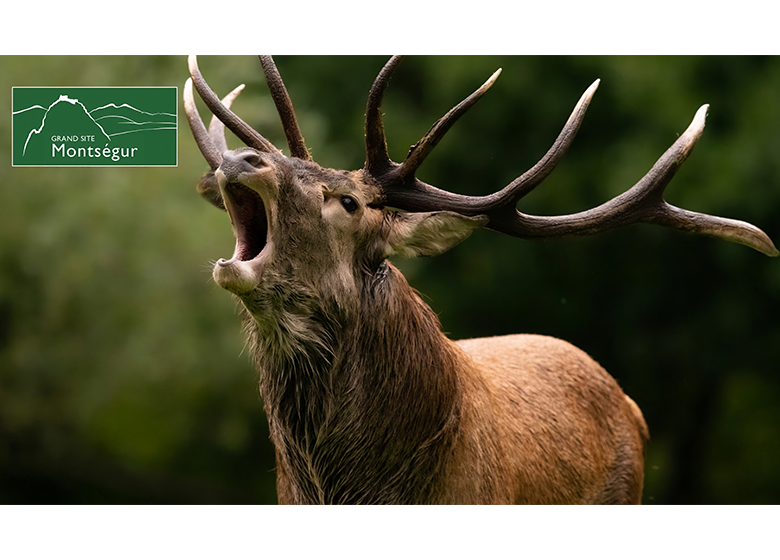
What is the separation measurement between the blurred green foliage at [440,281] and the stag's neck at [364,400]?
3432mm

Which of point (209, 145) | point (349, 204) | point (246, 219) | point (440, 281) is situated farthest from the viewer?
point (440, 281)

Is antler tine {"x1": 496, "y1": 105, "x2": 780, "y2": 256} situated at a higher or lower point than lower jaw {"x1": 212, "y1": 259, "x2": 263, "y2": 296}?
higher

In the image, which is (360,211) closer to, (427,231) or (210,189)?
(427,231)

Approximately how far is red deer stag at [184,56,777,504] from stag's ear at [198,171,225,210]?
0.49 meters

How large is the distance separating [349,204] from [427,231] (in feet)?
1.13

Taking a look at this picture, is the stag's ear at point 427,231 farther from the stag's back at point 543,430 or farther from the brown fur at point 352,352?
the stag's back at point 543,430

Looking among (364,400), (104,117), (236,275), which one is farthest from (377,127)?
(104,117)

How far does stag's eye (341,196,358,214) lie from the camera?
3.69 metres

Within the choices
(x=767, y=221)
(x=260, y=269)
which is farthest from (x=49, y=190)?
(x=767, y=221)

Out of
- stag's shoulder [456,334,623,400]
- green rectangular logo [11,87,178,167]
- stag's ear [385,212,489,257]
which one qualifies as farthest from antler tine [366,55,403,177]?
green rectangular logo [11,87,178,167]

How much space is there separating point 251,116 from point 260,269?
4.85 m

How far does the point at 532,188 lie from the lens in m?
3.88

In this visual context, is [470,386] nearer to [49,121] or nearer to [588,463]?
[588,463]

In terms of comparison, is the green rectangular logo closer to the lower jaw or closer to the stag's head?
the stag's head
